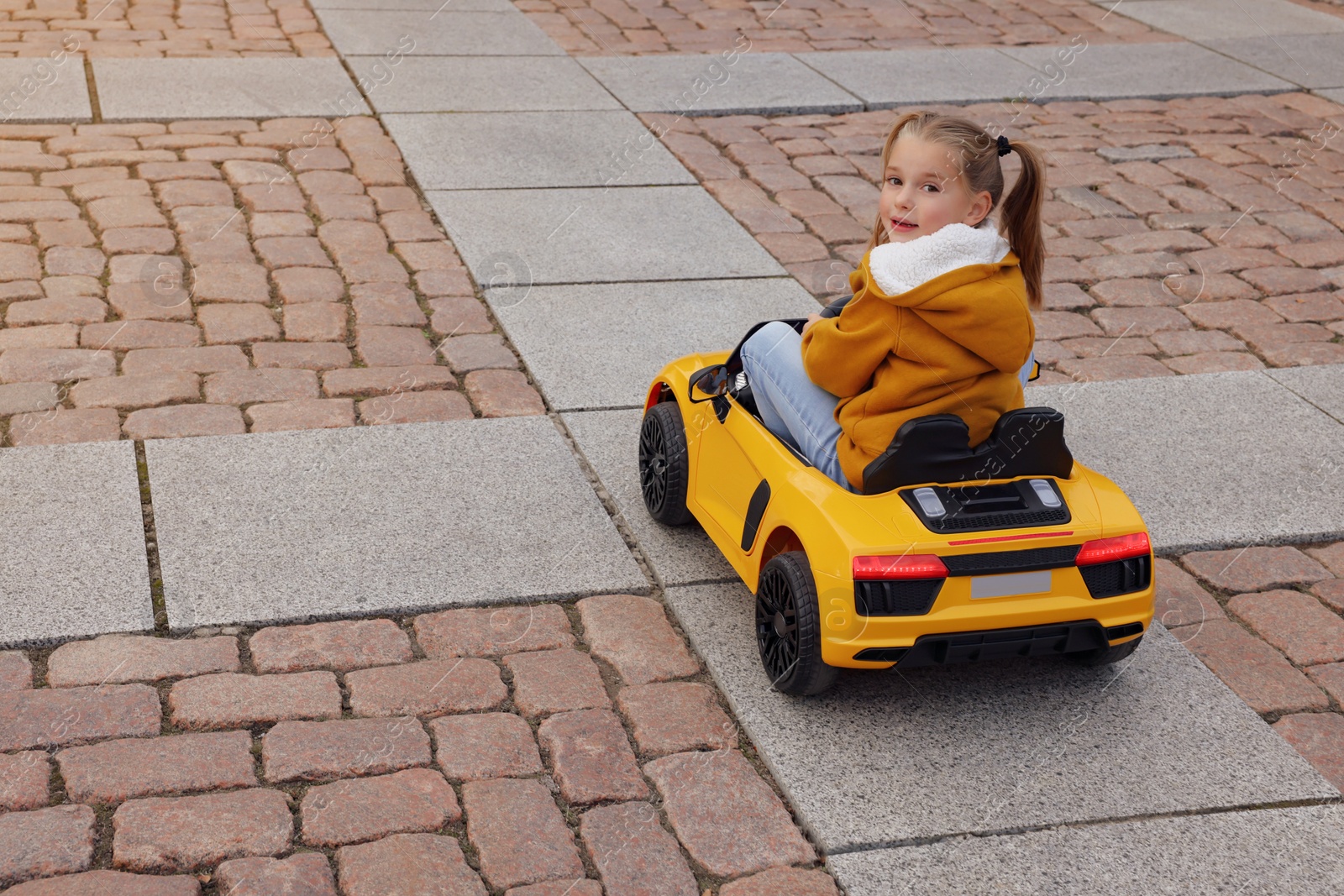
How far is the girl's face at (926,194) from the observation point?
318 centimetres

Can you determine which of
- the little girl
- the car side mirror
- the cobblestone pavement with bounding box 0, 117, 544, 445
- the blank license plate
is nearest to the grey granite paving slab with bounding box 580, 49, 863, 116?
the cobblestone pavement with bounding box 0, 117, 544, 445

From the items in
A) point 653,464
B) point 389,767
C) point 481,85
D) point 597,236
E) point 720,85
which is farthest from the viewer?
point 720,85

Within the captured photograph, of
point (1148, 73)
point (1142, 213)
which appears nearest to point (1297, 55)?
point (1148, 73)

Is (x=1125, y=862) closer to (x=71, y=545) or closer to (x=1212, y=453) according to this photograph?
(x=1212, y=453)

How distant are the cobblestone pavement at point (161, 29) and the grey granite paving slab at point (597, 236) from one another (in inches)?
109

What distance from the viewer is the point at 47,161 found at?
20.9 feet

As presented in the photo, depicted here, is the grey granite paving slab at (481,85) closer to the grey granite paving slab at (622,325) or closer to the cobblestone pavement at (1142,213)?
the cobblestone pavement at (1142,213)

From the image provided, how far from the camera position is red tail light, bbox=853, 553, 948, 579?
2961mm

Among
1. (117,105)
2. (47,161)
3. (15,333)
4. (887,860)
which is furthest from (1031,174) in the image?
(117,105)

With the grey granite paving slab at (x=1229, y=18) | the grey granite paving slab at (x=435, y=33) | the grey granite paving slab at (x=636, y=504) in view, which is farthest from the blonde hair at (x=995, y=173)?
the grey granite paving slab at (x=1229, y=18)

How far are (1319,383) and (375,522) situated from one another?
12.2 ft

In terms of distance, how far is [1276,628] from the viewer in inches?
147

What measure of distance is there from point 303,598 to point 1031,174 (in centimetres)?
219

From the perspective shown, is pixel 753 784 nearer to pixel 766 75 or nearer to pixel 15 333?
pixel 15 333
